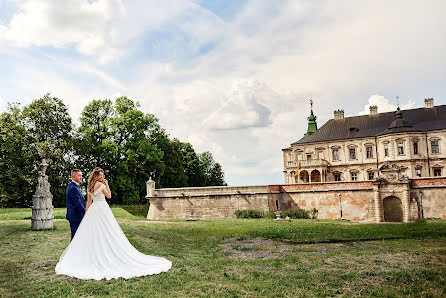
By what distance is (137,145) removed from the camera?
39.5m

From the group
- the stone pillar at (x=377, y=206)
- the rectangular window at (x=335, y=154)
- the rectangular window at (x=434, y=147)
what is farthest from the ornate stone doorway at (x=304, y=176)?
the stone pillar at (x=377, y=206)

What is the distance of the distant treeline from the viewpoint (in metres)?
33.2

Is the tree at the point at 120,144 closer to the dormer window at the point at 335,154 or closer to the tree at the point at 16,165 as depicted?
the tree at the point at 16,165

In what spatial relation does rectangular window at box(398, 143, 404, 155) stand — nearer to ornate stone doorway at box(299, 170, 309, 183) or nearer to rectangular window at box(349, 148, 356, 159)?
rectangular window at box(349, 148, 356, 159)

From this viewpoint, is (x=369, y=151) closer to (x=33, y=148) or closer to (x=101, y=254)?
(x=33, y=148)

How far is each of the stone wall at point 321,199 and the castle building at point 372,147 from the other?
12.8 metres

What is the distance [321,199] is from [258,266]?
21.5 m

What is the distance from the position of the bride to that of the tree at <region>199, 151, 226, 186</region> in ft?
183

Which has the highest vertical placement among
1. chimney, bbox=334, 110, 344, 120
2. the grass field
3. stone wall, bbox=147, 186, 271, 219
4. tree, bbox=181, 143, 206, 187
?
chimney, bbox=334, 110, 344, 120

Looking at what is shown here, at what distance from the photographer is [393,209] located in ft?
89.3

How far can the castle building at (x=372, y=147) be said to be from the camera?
40.3 m

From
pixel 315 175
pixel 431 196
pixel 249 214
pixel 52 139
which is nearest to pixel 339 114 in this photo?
pixel 315 175

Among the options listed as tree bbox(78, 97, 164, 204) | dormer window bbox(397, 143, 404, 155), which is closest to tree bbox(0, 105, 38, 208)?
tree bbox(78, 97, 164, 204)

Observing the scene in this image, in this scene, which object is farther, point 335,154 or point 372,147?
point 335,154
